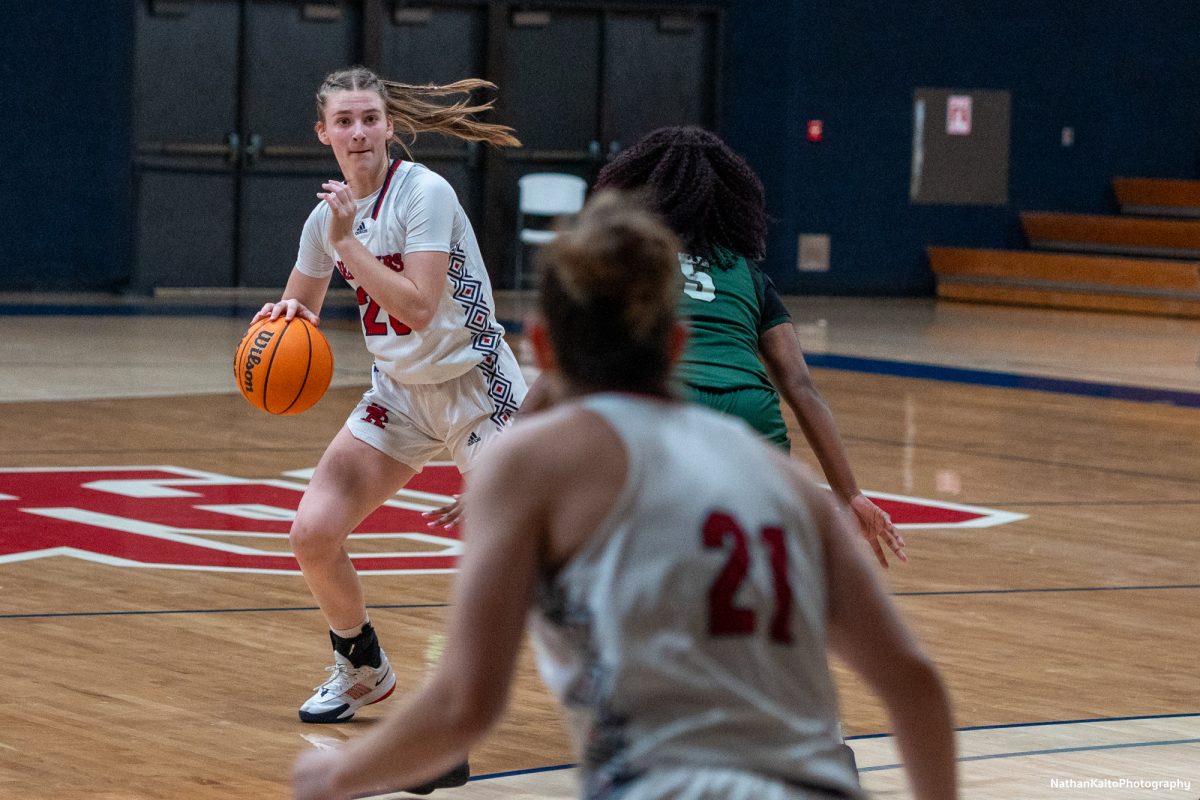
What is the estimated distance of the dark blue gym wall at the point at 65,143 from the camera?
16.2 metres

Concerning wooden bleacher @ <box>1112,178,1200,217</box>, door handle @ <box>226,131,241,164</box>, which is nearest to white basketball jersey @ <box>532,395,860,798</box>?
door handle @ <box>226,131,241,164</box>

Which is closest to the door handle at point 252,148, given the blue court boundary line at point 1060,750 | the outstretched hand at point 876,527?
the blue court boundary line at point 1060,750

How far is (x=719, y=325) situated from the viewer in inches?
145

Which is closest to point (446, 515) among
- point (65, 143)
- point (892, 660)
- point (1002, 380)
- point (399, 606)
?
point (892, 660)

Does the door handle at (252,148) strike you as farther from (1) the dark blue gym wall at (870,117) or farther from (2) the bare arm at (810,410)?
(2) the bare arm at (810,410)

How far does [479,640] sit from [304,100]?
16.1 m

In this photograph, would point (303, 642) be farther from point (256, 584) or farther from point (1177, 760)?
point (1177, 760)

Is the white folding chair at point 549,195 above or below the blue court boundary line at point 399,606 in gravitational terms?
above

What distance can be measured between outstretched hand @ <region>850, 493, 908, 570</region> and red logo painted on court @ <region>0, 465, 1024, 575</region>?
10.3 ft

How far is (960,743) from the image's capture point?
4.59 m

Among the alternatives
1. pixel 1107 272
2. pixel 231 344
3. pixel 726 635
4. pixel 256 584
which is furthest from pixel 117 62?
pixel 726 635

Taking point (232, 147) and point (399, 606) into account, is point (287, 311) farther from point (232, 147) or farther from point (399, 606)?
point (232, 147)

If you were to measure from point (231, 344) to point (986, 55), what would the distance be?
9472 millimetres

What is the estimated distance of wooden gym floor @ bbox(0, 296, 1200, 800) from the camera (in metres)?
4.45
